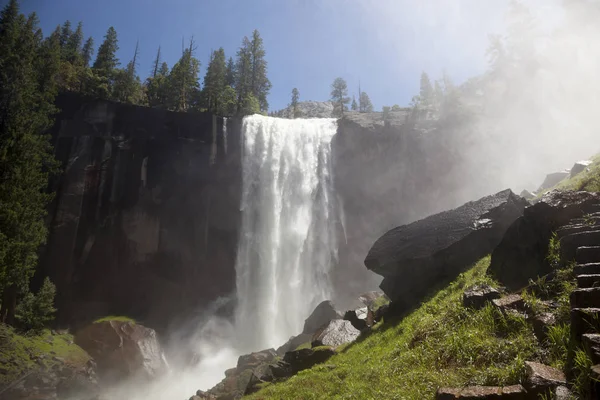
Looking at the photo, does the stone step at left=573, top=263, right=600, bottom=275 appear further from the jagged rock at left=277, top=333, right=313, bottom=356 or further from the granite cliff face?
the granite cliff face

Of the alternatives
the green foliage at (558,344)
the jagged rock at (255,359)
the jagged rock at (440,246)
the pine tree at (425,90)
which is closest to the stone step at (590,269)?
the green foliage at (558,344)

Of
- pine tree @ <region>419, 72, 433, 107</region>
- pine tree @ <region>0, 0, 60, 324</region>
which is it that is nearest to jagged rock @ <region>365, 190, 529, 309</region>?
pine tree @ <region>0, 0, 60, 324</region>

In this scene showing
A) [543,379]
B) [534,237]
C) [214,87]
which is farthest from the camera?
[214,87]

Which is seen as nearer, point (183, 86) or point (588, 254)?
point (588, 254)

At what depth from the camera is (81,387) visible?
86.1ft

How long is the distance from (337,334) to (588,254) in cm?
1233

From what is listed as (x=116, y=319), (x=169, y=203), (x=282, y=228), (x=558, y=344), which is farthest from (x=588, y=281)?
(x=169, y=203)

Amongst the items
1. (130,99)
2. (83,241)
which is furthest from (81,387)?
(130,99)

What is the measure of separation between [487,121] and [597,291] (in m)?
47.6

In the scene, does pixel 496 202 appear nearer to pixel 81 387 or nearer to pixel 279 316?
pixel 279 316

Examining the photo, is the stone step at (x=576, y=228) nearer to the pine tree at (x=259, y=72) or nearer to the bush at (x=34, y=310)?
the bush at (x=34, y=310)

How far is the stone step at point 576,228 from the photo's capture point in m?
8.90

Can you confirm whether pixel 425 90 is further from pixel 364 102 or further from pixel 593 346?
pixel 593 346

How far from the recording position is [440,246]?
15.7 meters
